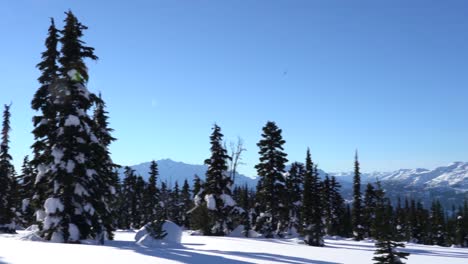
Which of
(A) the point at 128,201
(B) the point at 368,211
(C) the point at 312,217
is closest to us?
(C) the point at 312,217

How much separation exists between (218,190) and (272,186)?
239 inches

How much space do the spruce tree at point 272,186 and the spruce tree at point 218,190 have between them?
12.8 feet

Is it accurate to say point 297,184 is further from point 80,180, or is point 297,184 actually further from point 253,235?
point 80,180

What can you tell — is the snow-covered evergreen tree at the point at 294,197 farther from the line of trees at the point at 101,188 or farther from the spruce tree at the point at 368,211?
the spruce tree at the point at 368,211

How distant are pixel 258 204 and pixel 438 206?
5982 cm

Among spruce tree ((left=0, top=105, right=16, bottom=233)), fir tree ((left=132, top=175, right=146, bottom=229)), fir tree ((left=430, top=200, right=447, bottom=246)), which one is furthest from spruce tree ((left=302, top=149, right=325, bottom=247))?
fir tree ((left=430, top=200, right=447, bottom=246))

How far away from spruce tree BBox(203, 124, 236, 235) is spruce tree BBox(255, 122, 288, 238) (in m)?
3.91

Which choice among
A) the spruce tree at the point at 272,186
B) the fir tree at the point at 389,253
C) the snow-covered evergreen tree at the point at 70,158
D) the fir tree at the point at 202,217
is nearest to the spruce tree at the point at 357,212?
the spruce tree at the point at 272,186

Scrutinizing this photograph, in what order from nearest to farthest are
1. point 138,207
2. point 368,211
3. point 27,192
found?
point 27,192 → point 368,211 → point 138,207

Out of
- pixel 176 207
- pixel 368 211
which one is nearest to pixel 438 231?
pixel 368 211

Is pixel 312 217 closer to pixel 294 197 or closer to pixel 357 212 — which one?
pixel 294 197

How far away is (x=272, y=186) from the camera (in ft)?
155

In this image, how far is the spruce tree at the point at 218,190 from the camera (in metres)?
45.8

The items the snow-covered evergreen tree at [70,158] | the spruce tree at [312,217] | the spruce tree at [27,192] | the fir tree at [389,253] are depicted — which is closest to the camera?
the fir tree at [389,253]
